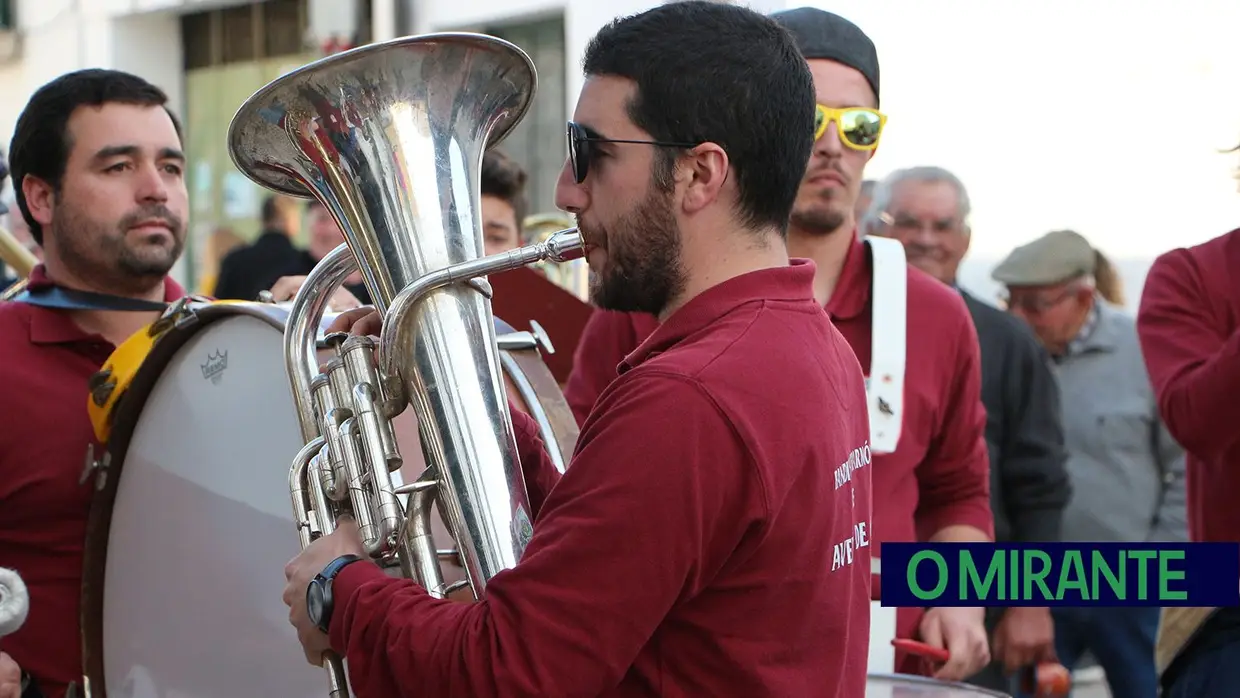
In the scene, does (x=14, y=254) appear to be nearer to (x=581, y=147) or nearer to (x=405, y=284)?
(x=405, y=284)

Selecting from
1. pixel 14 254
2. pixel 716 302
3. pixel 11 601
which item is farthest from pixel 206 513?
pixel 14 254

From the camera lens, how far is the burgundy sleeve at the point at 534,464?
2059mm

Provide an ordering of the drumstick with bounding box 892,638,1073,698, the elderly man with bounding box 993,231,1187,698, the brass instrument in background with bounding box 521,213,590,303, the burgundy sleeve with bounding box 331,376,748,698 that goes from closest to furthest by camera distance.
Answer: the burgundy sleeve with bounding box 331,376,748,698 → the drumstick with bounding box 892,638,1073,698 → the elderly man with bounding box 993,231,1187,698 → the brass instrument in background with bounding box 521,213,590,303

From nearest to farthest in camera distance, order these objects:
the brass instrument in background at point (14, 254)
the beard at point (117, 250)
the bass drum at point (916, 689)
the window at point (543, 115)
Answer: the bass drum at point (916, 689)
the beard at point (117, 250)
the brass instrument in background at point (14, 254)
the window at point (543, 115)

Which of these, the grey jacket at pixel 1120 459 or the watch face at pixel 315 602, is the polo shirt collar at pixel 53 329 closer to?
the watch face at pixel 315 602

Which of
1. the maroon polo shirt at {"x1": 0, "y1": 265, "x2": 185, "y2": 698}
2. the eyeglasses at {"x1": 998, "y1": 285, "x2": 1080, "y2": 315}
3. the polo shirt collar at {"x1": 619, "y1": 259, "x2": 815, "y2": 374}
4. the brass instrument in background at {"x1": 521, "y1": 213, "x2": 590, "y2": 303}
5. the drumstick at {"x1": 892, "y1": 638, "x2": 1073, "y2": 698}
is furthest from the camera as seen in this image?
the eyeglasses at {"x1": 998, "y1": 285, "x2": 1080, "y2": 315}

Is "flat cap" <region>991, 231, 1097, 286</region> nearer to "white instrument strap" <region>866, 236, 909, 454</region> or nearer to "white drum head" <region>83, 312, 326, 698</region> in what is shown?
"white instrument strap" <region>866, 236, 909, 454</region>

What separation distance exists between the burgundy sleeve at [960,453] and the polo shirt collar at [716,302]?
122 centimetres

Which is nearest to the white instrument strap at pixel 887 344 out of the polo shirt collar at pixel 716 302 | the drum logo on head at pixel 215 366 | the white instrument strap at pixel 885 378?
the white instrument strap at pixel 885 378

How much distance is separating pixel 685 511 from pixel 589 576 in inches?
4.3

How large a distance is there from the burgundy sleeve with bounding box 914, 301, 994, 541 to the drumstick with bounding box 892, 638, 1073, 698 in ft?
0.94

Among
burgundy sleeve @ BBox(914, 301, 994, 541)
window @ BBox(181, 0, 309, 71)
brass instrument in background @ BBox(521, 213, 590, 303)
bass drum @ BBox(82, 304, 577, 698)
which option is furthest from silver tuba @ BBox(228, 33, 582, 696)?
window @ BBox(181, 0, 309, 71)

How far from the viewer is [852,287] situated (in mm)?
2832

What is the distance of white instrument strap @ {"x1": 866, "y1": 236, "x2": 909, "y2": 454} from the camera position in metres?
A: 2.68
